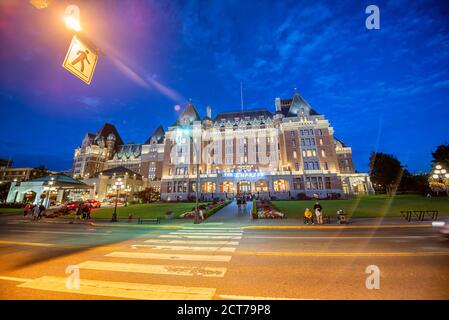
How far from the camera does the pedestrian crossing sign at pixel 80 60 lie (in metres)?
6.63

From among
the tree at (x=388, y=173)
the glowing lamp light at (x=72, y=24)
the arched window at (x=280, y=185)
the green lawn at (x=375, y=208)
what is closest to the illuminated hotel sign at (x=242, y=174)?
the arched window at (x=280, y=185)

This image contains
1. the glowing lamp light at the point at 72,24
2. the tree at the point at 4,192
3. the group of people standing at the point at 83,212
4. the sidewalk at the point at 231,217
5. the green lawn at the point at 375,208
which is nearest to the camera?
the glowing lamp light at the point at 72,24

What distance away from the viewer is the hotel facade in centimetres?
5009

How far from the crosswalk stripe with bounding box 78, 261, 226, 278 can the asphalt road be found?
0.03 metres

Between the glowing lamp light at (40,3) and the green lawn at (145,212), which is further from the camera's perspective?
the green lawn at (145,212)

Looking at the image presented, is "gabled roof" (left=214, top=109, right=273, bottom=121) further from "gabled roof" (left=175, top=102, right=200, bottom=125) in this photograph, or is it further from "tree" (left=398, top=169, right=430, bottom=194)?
"tree" (left=398, top=169, right=430, bottom=194)

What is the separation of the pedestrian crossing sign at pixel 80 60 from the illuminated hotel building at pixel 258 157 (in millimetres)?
37803

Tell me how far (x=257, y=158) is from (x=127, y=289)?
54.8 metres

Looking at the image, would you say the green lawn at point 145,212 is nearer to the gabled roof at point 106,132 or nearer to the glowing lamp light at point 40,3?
the glowing lamp light at point 40,3

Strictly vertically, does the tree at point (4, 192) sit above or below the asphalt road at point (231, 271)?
above

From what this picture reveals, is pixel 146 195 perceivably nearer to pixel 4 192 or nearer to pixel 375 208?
pixel 4 192

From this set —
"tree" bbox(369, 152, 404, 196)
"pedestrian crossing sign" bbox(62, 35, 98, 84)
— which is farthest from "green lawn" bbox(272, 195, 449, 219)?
"pedestrian crossing sign" bbox(62, 35, 98, 84)
